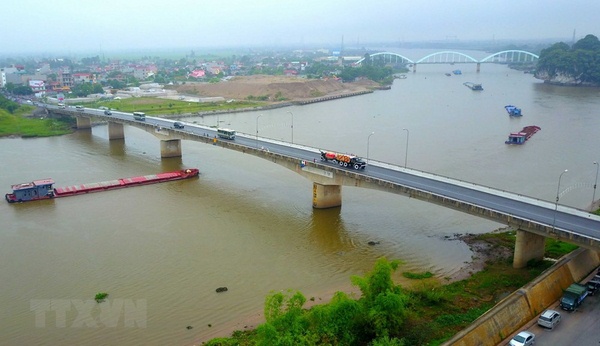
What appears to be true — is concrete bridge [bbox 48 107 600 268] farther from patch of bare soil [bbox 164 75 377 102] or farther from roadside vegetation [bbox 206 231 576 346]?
patch of bare soil [bbox 164 75 377 102]

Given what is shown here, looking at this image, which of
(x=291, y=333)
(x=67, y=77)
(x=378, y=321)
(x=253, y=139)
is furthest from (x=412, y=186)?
(x=67, y=77)

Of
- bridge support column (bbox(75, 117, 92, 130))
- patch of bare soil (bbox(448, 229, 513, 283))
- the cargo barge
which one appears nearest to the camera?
patch of bare soil (bbox(448, 229, 513, 283))

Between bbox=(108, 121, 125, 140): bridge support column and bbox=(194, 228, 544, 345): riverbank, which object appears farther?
bbox=(108, 121, 125, 140): bridge support column

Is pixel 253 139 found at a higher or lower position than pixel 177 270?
higher

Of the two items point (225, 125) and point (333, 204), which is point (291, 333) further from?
point (225, 125)

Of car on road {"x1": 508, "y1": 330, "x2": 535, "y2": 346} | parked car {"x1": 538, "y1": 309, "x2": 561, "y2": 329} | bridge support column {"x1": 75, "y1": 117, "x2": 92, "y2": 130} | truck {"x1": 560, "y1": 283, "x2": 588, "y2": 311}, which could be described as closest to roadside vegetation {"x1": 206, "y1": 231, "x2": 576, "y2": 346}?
car on road {"x1": 508, "y1": 330, "x2": 535, "y2": 346}

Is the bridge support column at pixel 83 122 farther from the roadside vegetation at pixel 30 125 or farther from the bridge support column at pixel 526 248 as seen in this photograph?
the bridge support column at pixel 526 248

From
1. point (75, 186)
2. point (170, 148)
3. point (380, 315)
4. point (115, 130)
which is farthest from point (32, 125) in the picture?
point (380, 315)
